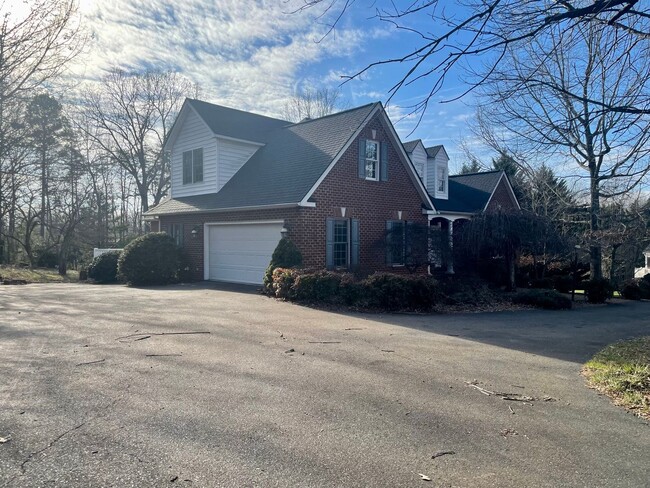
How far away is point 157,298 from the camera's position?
537 inches

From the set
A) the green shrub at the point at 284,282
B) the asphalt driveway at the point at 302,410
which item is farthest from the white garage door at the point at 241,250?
the asphalt driveway at the point at 302,410

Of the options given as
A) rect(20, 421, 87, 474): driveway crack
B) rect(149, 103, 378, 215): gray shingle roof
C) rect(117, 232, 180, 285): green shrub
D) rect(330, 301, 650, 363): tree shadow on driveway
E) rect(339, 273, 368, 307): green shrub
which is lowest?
rect(330, 301, 650, 363): tree shadow on driveway

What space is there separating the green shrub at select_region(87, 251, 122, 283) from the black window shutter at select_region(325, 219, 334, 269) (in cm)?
1037

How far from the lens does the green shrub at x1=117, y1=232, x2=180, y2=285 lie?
696 inches

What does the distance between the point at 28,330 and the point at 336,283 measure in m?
6.96

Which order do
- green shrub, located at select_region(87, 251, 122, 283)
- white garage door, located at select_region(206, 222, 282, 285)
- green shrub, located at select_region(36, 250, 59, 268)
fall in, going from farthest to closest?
green shrub, located at select_region(36, 250, 59, 268)
green shrub, located at select_region(87, 251, 122, 283)
white garage door, located at select_region(206, 222, 282, 285)

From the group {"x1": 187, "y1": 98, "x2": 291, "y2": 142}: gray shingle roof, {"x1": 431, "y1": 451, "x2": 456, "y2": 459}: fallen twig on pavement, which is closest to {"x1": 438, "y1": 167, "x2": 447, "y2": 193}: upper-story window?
{"x1": 187, "y1": 98, "x2": 291, "y2": 142}: gray shingle roof

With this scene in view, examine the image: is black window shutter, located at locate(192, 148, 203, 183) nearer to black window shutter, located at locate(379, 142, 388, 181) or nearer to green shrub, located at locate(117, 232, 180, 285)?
green shrub, located at locate(117, 232, 180, 285)

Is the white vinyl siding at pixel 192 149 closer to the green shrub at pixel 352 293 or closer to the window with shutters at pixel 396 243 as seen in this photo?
the window with shutters at pixel 396 243

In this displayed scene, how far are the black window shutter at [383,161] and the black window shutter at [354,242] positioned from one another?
2.25m

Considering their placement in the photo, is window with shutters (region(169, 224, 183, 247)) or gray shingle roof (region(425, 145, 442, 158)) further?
gray shingle roof (region(425, 145, 442, 158))

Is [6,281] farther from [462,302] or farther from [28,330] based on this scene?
[462,302]

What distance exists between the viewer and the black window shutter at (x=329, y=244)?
1591 centimetres

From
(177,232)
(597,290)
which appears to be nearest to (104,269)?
(177,232)
